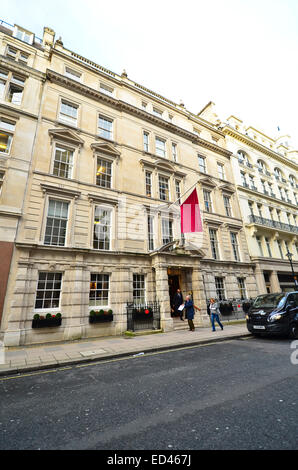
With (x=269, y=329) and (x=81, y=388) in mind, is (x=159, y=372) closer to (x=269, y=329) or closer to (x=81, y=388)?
(x=81, y=388)

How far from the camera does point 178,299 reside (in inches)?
561

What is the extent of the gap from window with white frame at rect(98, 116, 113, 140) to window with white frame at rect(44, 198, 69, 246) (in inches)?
277

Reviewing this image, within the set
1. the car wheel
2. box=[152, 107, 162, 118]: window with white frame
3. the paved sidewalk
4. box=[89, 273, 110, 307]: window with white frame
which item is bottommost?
the paved sidewalk

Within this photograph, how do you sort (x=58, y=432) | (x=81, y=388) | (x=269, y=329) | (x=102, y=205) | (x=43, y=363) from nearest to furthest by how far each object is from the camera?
(x=58, y=432), (x=81, y=388), (x=43, y=363), (x=269, y=329), (x=102, y=205)

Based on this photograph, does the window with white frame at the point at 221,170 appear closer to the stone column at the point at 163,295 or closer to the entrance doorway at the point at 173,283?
the entrance doorway at the point at 173,283

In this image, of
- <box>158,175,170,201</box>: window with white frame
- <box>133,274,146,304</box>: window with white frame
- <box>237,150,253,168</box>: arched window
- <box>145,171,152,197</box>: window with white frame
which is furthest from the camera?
<box>237,150,253,168</box>: arched window

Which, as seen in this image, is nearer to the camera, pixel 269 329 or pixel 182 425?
pixel 182 425

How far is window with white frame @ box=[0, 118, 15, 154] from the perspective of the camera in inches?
476

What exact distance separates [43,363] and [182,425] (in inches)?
211

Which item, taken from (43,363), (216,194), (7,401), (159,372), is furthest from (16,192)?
(216,194)

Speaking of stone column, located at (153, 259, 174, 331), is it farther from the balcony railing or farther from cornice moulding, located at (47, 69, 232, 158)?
cornice moulding, located at (47, 69, 232, 158)

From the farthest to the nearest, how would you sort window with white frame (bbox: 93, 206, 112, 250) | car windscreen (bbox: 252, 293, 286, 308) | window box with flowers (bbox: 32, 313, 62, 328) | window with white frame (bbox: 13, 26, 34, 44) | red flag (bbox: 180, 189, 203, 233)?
window with white frame (bbox: 13, 26, 34, 44), window with white frame (bbox: 93, 206, 112, 250), red flag (bbox: 180, 189, 203, 233), window box with flowers (bbox: 32, 313, 62, 328), car windscreen (bbox: 252, 293, 286, 308)

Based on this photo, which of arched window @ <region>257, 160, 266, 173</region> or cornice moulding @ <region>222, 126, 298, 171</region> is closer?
cornice moulding @ <region>222, 126, 298, 171</region>

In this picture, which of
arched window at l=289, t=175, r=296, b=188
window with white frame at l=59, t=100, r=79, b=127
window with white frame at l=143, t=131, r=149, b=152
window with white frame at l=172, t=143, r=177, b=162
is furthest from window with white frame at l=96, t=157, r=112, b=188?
arched window at l=289, t=175, r=296, b=188
